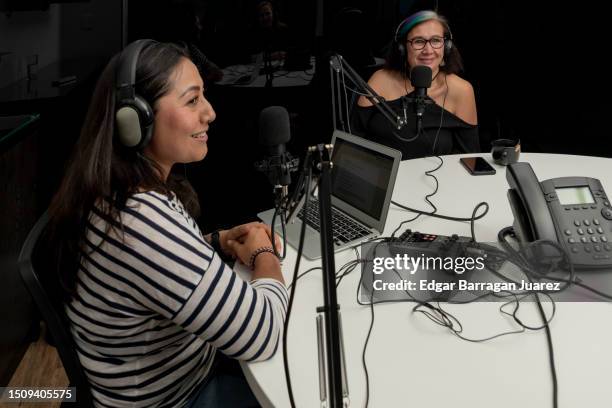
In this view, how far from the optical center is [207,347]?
1027 millimetres

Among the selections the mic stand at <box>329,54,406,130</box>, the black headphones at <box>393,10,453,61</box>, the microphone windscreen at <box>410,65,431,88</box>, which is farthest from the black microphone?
the black headphones at <box>393,10,453,61</box>

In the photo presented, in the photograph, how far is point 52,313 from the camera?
2.82 ft

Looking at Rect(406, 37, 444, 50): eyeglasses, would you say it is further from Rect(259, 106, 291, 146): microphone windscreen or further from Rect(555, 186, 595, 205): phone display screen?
Rect(259, 106, 291, 146): microphone windscreen

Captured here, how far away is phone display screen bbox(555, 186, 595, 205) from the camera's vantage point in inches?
43.9

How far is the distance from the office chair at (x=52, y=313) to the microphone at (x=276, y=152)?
404mm

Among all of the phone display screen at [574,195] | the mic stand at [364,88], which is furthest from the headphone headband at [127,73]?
the phone display screen at [574,195]

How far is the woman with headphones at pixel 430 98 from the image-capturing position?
2043 millimetres

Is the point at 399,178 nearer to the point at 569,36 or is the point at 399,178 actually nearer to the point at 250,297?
the point at 250,297

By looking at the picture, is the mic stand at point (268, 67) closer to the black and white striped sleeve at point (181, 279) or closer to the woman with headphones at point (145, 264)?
the woman with headphones at point (145, 264)

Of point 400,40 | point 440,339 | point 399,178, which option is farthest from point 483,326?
point 400,40

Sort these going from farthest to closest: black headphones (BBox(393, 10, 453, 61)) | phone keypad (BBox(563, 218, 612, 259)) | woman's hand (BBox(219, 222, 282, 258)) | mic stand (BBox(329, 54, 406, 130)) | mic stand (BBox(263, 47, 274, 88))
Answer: mic stand (BBox(263, 47, 274, 88))
black headphones (BBox(393, 10, 453, 61))
mic stand (BBox(329, 54, 406, 130))
woman's hand (BBox(219, 222, 282, 258))
phone keypad (BBox(563, 218, 612, 259))

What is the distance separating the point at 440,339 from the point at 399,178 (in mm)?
842

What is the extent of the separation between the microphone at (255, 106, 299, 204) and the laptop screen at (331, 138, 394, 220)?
47 cm

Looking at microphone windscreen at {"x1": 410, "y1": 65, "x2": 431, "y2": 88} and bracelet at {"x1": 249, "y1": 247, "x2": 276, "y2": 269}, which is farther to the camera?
microphone windscreen at {"x1": 410, "y1": 65, "x2": 431, "y2": 88}
